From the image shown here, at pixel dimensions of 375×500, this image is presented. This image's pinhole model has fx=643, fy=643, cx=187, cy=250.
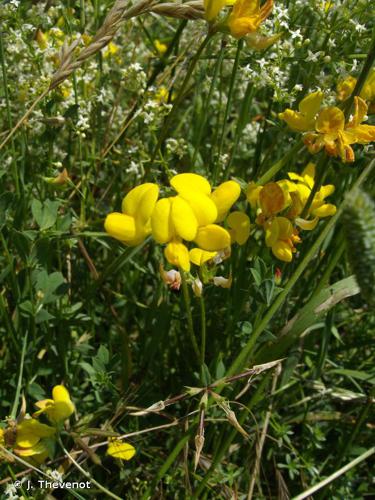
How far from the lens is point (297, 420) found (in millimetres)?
2191

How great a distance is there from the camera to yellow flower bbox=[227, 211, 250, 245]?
1.53m

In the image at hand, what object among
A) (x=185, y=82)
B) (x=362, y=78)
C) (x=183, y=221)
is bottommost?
(x=183, y=221)

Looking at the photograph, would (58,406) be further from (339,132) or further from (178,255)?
(339,132)

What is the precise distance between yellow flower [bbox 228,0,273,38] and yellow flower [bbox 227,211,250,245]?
1.34 ft

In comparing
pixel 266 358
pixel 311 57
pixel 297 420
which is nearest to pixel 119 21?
pixel 311 57

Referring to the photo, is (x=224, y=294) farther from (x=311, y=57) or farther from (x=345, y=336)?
(x=311, y=57)

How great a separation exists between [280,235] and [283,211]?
10 centimetres

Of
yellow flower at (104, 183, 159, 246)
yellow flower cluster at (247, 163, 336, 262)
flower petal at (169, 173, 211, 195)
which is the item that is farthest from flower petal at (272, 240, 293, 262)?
yellow flower at (104, 183, 159, 246)

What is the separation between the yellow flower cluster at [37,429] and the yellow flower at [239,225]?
0.57 metres

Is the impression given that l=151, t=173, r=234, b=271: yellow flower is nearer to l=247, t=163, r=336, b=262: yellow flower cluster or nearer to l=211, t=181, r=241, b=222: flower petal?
l=211, t=181, r=241, b=222: flower petal

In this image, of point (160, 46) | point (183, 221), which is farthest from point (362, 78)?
point (160, 46)

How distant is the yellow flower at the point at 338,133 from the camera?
143 cm

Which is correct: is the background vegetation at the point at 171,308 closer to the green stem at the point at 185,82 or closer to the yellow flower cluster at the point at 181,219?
the green stem at the point at 185,82

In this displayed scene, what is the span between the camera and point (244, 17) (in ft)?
4.53
